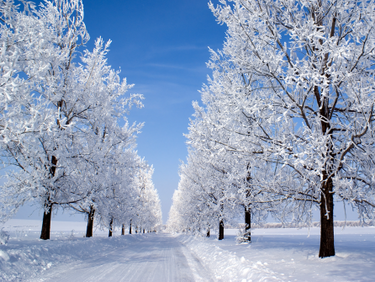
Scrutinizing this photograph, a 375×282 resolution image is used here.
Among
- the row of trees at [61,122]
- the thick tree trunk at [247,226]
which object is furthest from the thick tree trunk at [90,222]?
the thick tree trunk at [247,226]

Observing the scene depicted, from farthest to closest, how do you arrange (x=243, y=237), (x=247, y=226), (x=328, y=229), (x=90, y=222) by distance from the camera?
(x=90, y=222), (x=247, y=226), (x=243, y=237), (x=328, y=229)

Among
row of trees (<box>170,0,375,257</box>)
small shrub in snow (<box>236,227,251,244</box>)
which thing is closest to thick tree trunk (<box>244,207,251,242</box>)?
small shrub in snow (<box>236,227,251,244</box>)

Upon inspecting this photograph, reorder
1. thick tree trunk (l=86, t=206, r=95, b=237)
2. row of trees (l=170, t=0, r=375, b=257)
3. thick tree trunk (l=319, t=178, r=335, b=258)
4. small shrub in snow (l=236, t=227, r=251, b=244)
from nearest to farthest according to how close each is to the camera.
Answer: row of trees (l=170, t=0, r=375, b=257)
thick tree trunk (l=319, t=178, r=335, b=258)
small shrub in snow (l=236, t=227, r=251, b=244)
thick tree trunk (l=86, t=206, r=95, b=237)

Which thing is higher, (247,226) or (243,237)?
(247,226)

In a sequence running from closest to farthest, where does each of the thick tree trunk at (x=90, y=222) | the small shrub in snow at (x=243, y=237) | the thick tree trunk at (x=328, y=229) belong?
1. the thick tree trunk at (x=328, y=229)
2. the small shrub in snow at (x=243, y=237)
3. the thick tree trunk at (x=90, y=222)

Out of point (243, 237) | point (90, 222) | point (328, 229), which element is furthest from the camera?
point (90, 222)

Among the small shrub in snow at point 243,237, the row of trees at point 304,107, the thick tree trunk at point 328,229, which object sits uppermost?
the row of trees at point 304,107

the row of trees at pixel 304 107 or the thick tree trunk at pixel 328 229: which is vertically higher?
the row of trees at pixel 304 107

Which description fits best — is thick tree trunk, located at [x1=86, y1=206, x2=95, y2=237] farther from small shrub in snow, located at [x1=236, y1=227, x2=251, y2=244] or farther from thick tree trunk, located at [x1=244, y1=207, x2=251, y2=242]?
thick tree trunk, located at [x1=244, y1=207, x2=251, y2=242]

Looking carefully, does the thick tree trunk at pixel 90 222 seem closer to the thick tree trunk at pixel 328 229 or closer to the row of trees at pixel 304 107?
the row of trees at pixel 304 107

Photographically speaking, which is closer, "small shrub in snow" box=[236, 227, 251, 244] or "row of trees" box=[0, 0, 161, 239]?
"row of trees" box=[0, 0, 161, 239]

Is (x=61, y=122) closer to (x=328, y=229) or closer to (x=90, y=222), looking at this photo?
(x=328, y=229)

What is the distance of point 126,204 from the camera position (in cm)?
1894

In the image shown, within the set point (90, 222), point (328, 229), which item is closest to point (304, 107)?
point (328, 229)
